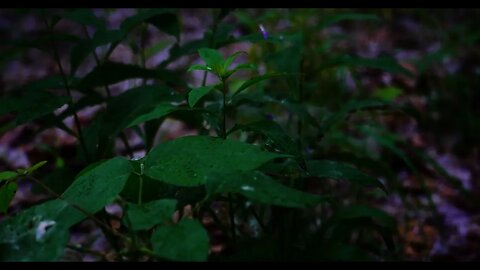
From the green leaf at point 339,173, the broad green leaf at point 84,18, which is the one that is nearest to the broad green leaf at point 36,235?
the green leaf at point 339,173

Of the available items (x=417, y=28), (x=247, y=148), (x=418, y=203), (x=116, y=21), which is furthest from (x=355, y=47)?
(x=247, y=148)

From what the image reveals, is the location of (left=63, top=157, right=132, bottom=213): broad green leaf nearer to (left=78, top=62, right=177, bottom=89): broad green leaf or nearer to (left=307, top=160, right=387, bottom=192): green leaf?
(left=307, top=160, right=387, bottom=192): green leaf

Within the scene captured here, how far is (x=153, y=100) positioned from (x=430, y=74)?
2156mm

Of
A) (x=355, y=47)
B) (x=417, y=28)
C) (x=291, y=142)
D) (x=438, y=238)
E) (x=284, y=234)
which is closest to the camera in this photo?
(x=291, y=142)

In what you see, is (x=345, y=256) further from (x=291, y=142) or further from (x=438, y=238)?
(x=438, y=238)

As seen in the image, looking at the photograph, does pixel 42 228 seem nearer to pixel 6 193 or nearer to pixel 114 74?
pixel 6 193

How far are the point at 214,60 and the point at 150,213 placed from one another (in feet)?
1.12

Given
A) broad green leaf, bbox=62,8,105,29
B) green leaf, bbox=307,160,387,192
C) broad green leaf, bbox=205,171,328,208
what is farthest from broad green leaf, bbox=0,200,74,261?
broad green leaf, bbox=62,8,105,29

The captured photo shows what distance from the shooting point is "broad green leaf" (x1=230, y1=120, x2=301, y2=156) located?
887mm

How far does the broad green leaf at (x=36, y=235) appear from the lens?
0.66 metres

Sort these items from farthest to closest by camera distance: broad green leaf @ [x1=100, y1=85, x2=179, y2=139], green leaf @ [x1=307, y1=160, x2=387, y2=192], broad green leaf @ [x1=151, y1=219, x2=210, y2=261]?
broad green leaf @ [x1=100, y1=85, x2=179, y2=139] < green leaf @ [x1=307, y1=160, x2=387, y2=192] < broad green leaf @ [x1=151, y1=219, x2=210, y2=261]

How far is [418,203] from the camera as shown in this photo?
1.98m

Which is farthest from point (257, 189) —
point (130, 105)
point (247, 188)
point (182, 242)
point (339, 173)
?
point (130, 105)

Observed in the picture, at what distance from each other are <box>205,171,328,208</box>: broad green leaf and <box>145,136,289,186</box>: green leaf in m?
0.02
